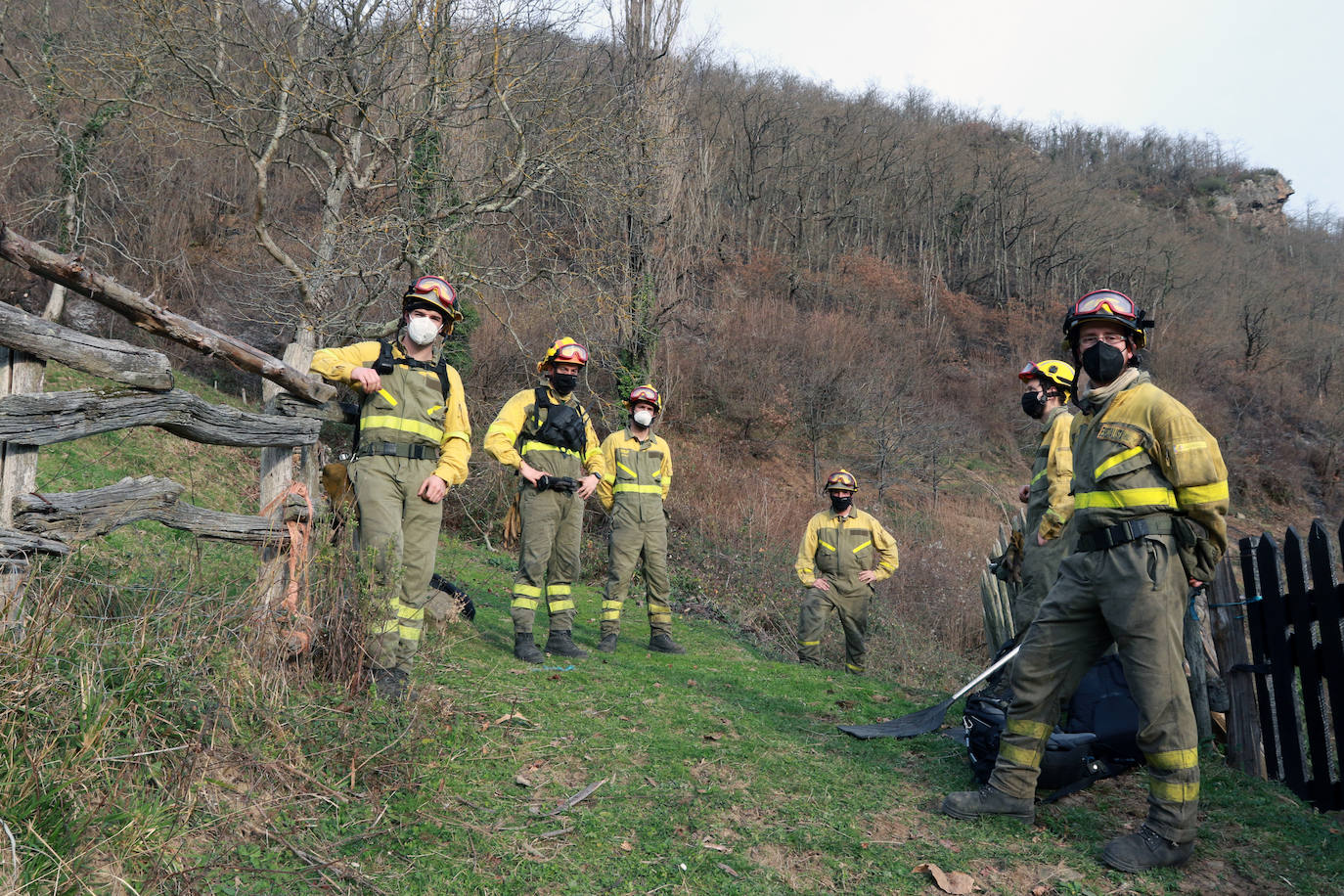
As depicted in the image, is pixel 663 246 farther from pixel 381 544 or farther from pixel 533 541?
pixel 381 544

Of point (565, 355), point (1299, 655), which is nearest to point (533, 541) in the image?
point (565, 355)

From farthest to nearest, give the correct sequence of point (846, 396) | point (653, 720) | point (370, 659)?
point (846, 396), point (653, 720), point (370, 659)

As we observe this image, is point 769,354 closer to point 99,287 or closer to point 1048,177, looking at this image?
point 99,287

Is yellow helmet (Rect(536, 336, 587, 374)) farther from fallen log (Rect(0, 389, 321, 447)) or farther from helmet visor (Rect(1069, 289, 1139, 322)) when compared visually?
helmet visor (Rect(1069, 289, 1139, 322))

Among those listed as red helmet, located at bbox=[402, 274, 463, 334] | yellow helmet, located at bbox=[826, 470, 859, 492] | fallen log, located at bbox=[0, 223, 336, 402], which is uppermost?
red helmet, located at bbox=[402, 274, 463, 334]

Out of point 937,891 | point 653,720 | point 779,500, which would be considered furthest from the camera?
point 779,500

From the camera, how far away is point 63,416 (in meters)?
3.31

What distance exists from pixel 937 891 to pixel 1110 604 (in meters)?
1.44

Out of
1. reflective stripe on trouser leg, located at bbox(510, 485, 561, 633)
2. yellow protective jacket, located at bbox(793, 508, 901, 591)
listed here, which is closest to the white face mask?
reflective stripe on trouser leg, located at bbox(510, 485, 561, 633)

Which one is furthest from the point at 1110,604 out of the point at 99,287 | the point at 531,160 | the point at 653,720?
the point at 531,160

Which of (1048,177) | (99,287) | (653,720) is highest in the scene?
(1048,177)

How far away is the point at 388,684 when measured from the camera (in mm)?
4367

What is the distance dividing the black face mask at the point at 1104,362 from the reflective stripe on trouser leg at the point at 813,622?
5.83 meters

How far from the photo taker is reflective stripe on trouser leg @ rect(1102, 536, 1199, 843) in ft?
11.6
